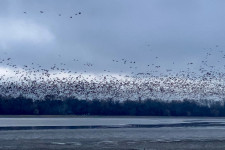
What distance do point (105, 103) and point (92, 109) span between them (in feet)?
13.0

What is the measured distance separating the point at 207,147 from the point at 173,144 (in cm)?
277

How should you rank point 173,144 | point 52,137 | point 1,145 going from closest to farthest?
point 1,145 < point 173,144 < point 52,137

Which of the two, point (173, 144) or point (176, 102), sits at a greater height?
point (176, 102)

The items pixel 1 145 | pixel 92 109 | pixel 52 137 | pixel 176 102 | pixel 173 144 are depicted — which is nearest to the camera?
pixel 1 145

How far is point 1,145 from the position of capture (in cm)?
4006

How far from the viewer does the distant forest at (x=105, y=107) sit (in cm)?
11469

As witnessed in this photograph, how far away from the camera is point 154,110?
127750mm

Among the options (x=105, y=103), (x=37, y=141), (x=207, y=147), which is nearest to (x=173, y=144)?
(x=207, y=147)

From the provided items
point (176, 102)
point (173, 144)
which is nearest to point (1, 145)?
point (173, 144)

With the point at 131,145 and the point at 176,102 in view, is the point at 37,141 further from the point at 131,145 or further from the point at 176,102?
the point at 176,102

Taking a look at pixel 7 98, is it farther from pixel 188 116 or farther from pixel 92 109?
pixel 188 116

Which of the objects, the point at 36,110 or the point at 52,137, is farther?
the point at 36,110

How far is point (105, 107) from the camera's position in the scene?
125 m

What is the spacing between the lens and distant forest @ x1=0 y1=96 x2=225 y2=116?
115 meters
